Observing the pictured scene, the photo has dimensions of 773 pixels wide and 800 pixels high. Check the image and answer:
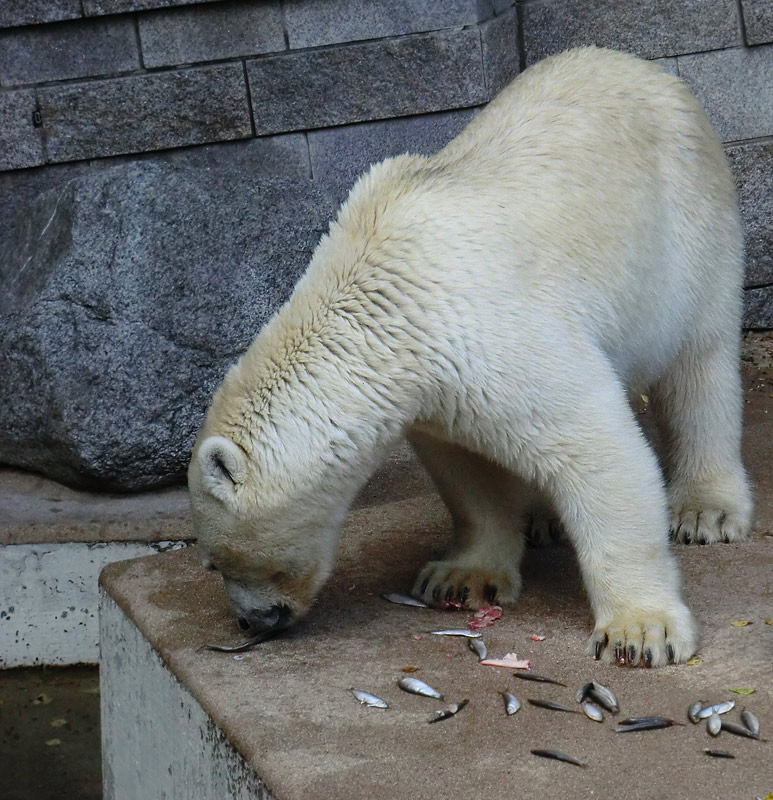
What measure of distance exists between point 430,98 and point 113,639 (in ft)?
11.7

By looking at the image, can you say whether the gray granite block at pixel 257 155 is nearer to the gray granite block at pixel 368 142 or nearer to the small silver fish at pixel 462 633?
the gray granite block at pixel 368 142

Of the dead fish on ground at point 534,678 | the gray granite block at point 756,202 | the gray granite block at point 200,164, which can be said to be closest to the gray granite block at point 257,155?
the gray granite block at point 200,164

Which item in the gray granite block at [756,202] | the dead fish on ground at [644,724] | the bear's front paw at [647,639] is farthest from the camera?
the gray granite block at [756,202]

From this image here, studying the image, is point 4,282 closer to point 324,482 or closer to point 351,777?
point 324,482

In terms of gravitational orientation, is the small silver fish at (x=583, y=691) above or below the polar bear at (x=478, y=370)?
below

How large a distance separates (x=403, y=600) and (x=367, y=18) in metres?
3.68

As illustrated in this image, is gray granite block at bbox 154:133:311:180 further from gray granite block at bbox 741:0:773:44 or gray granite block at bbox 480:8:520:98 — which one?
gray granite block at bbox 741:0:773:44

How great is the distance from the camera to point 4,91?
21.3 feet

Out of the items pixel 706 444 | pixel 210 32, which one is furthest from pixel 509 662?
pixel 210 32

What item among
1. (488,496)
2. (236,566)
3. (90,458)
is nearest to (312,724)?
(236,566)

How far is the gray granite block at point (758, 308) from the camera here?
721 centimetres

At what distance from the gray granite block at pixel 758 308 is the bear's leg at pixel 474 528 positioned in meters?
3.81

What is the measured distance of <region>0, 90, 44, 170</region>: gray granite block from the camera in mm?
6477

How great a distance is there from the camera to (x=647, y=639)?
3213mm
